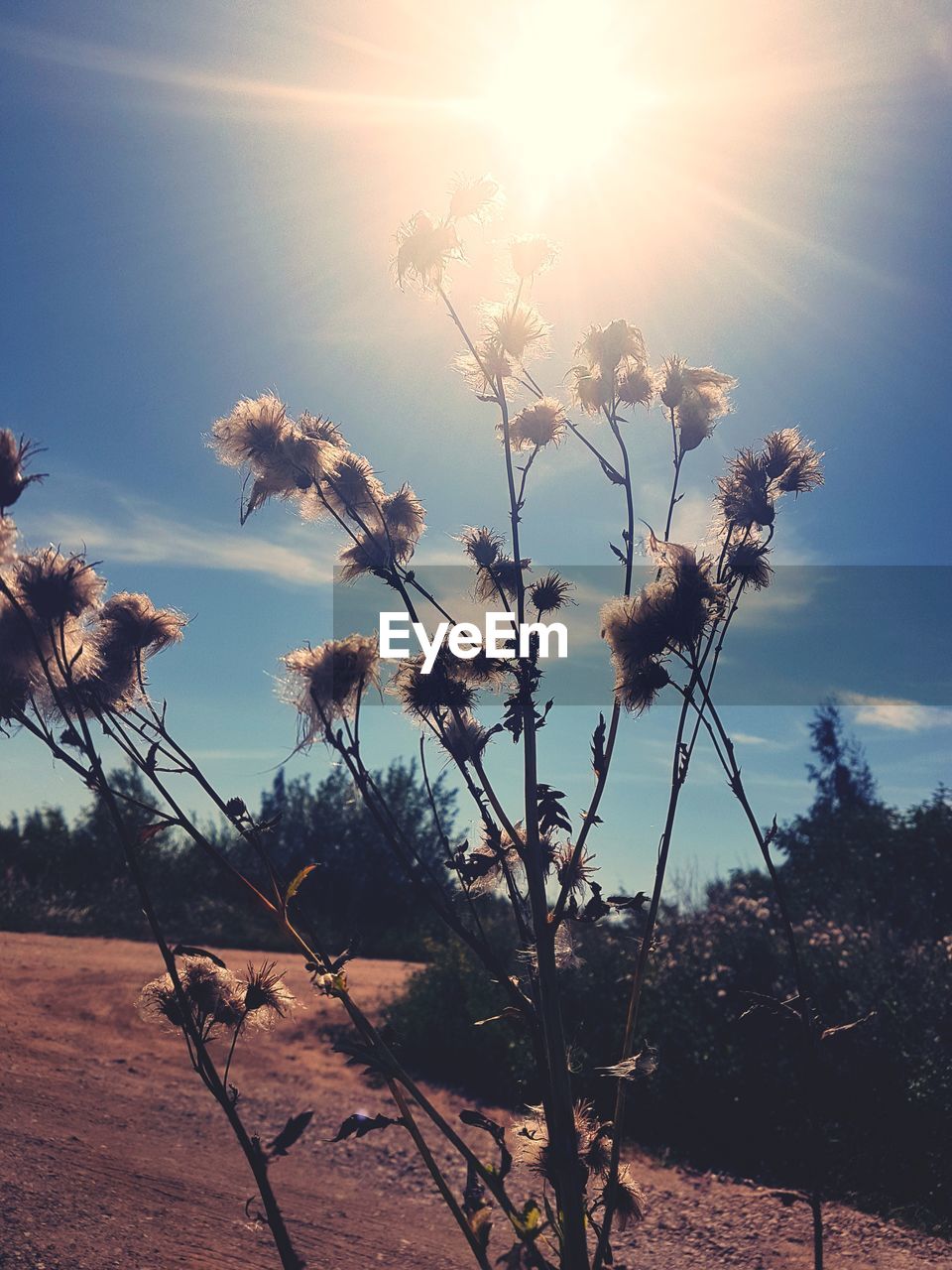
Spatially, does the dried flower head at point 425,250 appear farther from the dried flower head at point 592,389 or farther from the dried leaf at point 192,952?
the dried leaf at point 192,952

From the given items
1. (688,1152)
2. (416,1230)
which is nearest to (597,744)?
(416,1230)

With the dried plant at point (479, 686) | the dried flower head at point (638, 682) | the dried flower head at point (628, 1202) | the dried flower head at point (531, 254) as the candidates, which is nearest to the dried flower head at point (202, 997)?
the dried plant at point (479, 686)

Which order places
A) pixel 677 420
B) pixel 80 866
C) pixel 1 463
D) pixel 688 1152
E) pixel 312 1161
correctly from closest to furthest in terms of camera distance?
pixel 1 463
pixel 677 420
pixel 312 1161
pixel 688 1152
pixel 80 866

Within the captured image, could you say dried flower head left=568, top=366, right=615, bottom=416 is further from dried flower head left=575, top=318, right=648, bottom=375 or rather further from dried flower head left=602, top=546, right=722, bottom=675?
dried flower head left=602, top=546, right=722, bottom=675

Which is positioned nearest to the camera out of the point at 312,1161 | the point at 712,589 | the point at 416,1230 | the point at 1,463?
the point at 1,463

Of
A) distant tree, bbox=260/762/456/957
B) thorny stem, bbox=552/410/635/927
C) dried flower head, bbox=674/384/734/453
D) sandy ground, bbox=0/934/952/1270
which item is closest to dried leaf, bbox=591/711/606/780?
thorny stem, bbox=552/410/635/927

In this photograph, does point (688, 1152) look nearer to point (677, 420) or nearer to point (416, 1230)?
point (416, 1230)

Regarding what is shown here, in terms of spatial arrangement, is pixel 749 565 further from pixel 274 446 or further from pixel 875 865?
pixel 875 865
